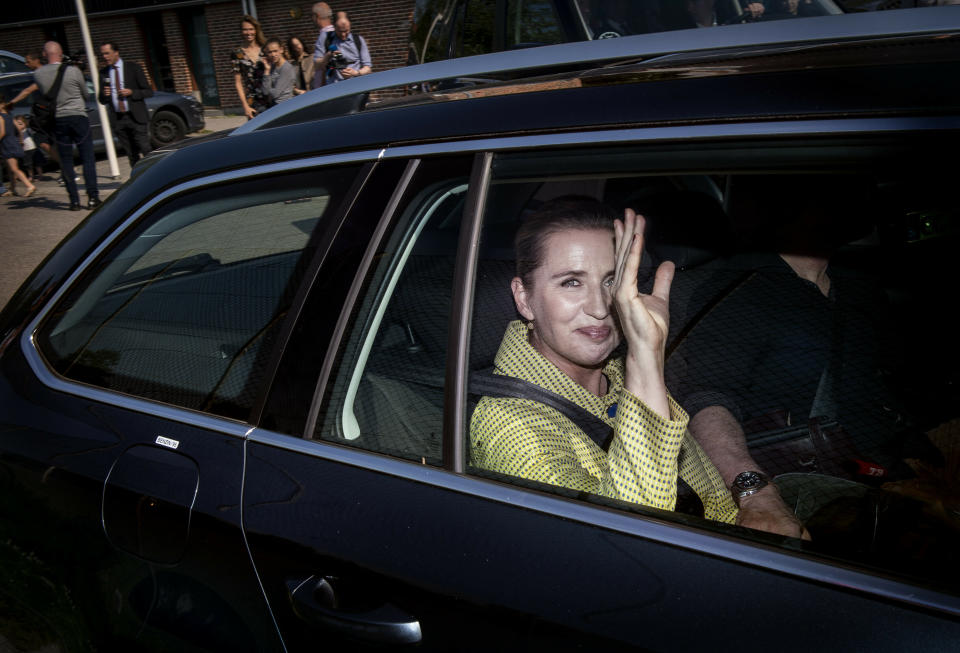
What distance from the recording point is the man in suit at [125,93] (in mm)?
9625

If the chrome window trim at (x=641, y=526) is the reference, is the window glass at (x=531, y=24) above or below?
above

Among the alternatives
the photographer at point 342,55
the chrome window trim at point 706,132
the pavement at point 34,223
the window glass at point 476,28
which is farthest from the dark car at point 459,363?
the photographer at point 342,55

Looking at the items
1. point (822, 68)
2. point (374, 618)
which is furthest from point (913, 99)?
point (374, 618)

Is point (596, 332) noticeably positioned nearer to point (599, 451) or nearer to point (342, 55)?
point (599, 451)

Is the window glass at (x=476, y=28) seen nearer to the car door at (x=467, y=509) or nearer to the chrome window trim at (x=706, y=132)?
the car door at (x=467, y=509)

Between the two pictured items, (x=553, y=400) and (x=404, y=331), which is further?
(x=553, y=400)

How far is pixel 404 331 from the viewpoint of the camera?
1.43 metres

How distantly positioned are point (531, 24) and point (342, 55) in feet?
15.6

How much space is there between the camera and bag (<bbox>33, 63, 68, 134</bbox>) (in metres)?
8.88

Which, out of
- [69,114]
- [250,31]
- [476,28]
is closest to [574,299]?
[476,28]

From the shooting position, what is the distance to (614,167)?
4.09 ft

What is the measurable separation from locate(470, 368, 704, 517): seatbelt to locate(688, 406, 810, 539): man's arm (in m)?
0.09

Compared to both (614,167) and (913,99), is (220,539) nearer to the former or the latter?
(614,167)

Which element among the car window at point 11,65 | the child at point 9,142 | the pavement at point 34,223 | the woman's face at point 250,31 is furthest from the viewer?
the car window at point 11,65
